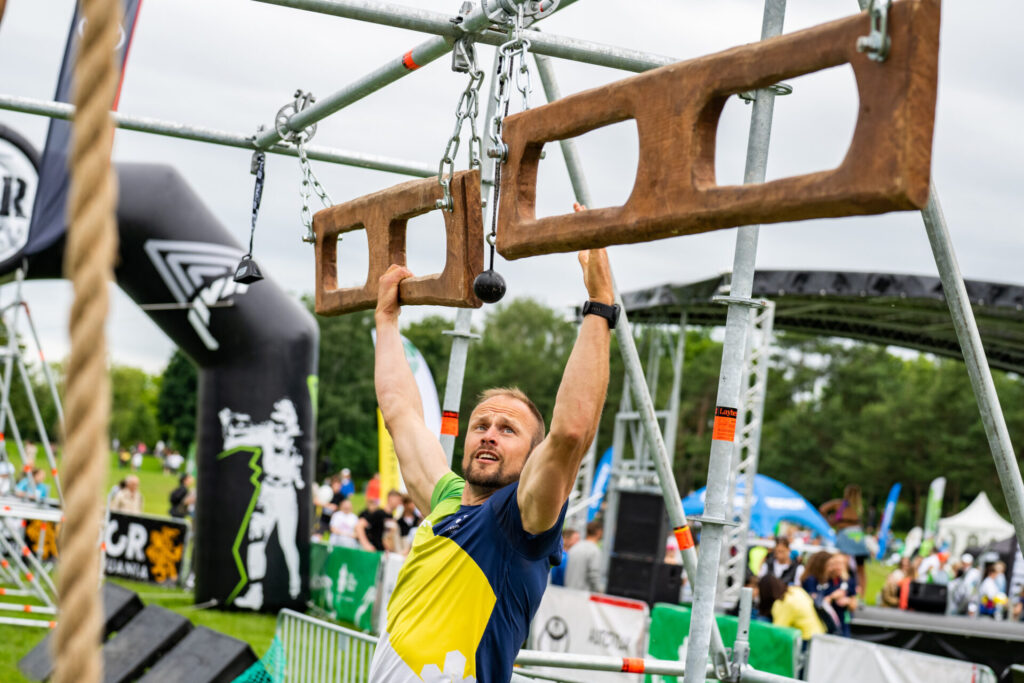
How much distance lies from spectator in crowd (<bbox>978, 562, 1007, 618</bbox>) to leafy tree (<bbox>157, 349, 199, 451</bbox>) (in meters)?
60.7

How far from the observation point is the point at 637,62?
3.39 m

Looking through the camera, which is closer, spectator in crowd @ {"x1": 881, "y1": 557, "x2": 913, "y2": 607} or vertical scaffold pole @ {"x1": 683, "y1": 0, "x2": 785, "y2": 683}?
vertical scaffold pole @ {"x1": 683, "y1": 0, "x2": 785, "y2": 683}

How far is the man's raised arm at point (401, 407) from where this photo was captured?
3277mm

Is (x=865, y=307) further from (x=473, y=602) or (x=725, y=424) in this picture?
(x=473, y=602)

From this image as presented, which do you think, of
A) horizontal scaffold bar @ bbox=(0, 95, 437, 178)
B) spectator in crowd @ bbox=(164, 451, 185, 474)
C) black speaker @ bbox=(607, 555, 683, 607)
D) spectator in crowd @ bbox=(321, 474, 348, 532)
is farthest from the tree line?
horizontal scaffold bar @ bbox=(0, 95, 437, 178)

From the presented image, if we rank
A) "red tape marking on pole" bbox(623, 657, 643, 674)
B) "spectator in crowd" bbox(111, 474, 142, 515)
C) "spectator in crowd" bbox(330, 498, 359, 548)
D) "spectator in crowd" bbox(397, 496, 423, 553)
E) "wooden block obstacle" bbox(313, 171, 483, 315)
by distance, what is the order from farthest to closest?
"spectator in crowd" bbox(111, 474, 142, 515) → "spectator in crowd" bbox(330, 498, 359, 548) → "spectator in crowd" bbox(397, 496, 423, 553) → "red tape marking on pole" bbox(623, 657, 643, 674) → "wooden block obstacle" bbox(313, 171, 483, 315)

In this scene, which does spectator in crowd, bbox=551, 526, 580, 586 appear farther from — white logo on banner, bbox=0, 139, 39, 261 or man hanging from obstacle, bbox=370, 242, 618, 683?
man hanging from obstacle, bbox=370, 242, 618, 683

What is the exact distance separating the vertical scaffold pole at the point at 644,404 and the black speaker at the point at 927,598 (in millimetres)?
13222

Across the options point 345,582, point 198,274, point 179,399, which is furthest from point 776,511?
point 179,399

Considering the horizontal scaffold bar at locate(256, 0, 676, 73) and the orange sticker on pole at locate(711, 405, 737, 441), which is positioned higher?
the horizontal scaffold bar at locate(256, 0, 676, 73)

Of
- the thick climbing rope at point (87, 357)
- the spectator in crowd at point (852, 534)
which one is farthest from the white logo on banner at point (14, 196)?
the thick climbing rope at point (87, 357)

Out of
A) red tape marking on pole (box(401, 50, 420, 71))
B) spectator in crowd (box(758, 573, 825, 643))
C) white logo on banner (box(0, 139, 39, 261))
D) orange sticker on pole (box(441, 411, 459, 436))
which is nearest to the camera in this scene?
red tape marking on pole (box(401, 50, 420, 71))

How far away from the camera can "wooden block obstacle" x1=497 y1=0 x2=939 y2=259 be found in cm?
158

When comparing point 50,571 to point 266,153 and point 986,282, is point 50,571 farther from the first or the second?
point 986,282
